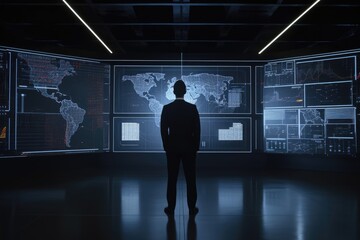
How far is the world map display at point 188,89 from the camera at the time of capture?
7375mm

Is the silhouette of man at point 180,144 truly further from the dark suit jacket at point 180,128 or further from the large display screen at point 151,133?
the large display screen at point 151,133

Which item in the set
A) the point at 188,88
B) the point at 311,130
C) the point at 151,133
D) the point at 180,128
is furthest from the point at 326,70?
the point at 180,128

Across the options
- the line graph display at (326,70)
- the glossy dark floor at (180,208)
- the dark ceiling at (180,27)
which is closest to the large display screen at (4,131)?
the glossy dark floor at (180,208)

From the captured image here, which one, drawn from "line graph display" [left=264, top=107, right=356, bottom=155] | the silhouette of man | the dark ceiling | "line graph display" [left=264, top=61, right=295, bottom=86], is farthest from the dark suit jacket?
"line graph display" [left=264, top=61, right=295, bottom=86]

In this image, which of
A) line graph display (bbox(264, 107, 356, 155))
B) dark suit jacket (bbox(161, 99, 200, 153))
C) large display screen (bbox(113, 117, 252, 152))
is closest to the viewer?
dark suit jacket (bbox(161, 99, 200, 153))

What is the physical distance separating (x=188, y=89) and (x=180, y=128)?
3.78 meters

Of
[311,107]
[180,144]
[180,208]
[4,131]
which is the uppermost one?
[311,107]

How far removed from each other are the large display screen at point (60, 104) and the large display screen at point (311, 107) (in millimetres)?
3660

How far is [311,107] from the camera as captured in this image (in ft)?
22.0

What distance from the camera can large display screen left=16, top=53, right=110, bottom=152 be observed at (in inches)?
241

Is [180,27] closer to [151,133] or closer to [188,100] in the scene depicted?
[188,100]

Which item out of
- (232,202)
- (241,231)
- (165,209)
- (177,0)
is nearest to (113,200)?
(165,209)

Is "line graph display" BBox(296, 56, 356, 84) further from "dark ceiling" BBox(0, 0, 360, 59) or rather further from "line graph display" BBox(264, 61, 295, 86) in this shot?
"dark ceiling" BBox(0, 0, 360, 59)

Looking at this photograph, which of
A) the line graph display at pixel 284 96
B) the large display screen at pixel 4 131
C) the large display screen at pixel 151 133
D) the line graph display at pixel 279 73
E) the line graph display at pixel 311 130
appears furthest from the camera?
the large display screen at pixel 151 133
